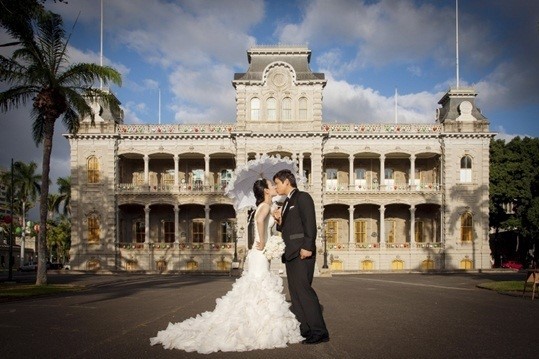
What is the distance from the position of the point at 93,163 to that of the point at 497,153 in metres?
30.2

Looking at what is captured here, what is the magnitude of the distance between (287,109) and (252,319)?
3455cm

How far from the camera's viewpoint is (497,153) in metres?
44.8

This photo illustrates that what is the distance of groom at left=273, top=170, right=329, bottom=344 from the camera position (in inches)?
307

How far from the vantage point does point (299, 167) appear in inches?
1617

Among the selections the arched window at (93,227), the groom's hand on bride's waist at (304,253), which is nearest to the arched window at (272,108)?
the arched window at (93,227)

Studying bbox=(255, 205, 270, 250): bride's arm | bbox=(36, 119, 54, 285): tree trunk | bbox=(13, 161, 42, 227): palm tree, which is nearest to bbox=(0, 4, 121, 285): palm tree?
bbox=(36, 119, 54, 285): tree trunk

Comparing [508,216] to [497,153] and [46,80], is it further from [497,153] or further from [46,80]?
[46,80]

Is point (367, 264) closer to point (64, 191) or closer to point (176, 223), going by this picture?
point (176, 223)

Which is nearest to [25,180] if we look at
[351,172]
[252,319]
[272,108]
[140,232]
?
[140,232]

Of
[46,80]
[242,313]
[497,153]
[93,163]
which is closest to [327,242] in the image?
[497,153]

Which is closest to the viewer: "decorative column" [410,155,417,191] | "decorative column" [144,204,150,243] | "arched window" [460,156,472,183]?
"arched window" [460,156,472,183]

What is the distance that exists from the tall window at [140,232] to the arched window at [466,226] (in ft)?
77.1

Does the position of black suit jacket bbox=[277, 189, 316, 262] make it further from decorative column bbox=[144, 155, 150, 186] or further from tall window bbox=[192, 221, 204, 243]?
tall window bbox=[192, 221, 204, 243]

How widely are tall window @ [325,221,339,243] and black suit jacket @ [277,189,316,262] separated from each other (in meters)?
36.7
